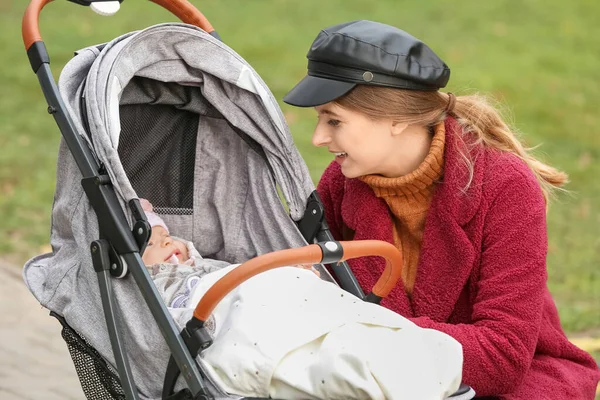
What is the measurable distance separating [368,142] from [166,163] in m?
0.88

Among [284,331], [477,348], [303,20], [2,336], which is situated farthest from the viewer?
[303,20]

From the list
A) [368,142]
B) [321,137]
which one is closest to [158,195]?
[321,137]

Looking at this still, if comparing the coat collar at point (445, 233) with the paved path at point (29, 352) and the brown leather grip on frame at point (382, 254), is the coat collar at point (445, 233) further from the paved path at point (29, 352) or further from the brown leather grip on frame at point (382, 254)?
the paved path at point (29, 352)

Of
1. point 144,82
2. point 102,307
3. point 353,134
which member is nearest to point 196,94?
point 144,82

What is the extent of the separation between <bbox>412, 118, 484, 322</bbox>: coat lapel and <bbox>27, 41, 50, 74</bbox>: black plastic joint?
51.4 inches

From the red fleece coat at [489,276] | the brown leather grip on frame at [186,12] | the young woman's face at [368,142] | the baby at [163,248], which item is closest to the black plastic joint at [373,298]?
the red fleece coat at [489,276]

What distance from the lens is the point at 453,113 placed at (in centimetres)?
343

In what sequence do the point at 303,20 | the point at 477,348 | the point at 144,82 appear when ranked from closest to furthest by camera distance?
1. the point at 477,348
2. the point at 144,82
3. the point at 303,20

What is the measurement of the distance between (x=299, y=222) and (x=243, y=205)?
12.3 inches

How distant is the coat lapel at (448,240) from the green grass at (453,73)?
Result: 223cm

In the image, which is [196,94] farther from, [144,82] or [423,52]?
[423,52]

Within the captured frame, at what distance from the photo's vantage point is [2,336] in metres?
4.79

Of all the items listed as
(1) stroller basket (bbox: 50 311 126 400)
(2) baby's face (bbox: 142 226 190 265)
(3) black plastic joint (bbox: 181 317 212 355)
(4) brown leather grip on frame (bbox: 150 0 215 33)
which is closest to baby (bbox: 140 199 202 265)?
(2) baby's face (bbox: 142 226 190 265)

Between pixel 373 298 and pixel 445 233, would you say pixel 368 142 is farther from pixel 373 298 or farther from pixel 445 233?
pixel 373 298
